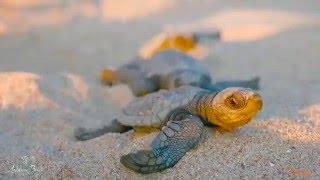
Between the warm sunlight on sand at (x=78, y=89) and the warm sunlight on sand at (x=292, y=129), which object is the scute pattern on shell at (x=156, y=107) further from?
the warm sunlight on sand at (x=78, y=89)

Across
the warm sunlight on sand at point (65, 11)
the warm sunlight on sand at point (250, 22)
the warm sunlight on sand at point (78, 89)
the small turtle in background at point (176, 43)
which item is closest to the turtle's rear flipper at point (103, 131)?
the warm sunlight on sand at point (78, 89)

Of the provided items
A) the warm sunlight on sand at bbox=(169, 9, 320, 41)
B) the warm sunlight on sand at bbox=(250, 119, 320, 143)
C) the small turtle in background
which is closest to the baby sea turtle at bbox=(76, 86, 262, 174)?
the warm sunlight on sand at bbox=(250, 119, 320, 143)

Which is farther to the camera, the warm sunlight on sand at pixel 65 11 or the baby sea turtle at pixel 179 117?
the warm sunlight on sand at pixel 65 11

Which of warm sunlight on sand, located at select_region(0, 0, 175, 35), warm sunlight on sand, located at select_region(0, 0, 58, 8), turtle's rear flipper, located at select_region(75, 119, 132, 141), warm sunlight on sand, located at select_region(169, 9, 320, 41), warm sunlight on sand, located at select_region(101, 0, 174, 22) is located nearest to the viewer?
turtle's rear flipper, located at select_region(75, 119, 132, 141)

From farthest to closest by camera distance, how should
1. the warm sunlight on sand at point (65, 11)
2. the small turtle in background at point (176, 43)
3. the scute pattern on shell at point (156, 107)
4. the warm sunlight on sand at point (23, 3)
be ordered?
the warm sunlight on sand at point (23, 3), the warm sunlight on sand at point (65, 11), the small turtle in background at point (176, 43), the scute pattern on shell at point (156, 107)

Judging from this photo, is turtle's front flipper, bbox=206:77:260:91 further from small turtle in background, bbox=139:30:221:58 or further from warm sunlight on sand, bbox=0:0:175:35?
warm sunlight on sand, bbox=0:0:175:35

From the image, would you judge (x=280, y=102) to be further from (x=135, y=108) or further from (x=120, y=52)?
(x=120, y=52)
